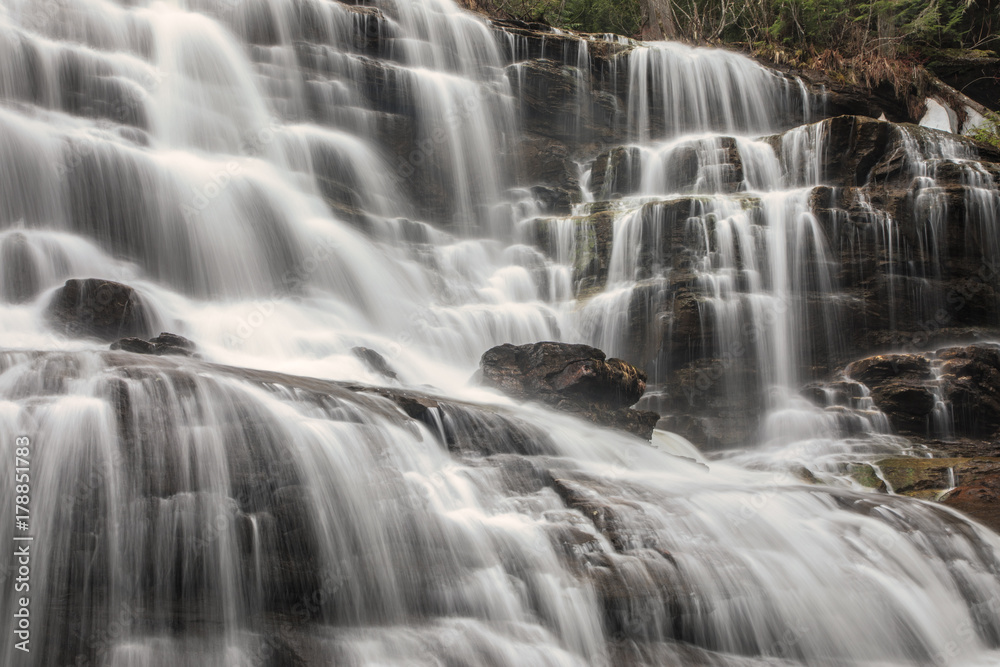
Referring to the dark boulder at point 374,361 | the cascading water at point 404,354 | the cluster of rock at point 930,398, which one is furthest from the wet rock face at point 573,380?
the cluster of rock at point 930,398

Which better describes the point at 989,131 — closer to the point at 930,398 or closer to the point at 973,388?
the point at 973,388

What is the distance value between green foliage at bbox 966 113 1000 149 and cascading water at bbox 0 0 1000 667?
4182 mm

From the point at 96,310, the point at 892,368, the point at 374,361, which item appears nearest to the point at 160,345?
the point at 96,310

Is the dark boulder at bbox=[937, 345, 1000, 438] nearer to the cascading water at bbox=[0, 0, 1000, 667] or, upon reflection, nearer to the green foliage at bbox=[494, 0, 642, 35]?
the cascading water at bbox=[0, 0, 1000, 667]

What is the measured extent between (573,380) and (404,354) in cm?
314

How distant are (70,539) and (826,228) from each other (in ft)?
41.5

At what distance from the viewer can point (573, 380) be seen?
10.2m

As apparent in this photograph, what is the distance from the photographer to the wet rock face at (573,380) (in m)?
10.2

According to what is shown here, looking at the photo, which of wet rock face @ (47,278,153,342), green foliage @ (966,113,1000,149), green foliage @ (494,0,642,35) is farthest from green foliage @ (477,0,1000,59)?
wet rock face @ (47,278,153,342)

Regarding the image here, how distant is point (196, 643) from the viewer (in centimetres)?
463

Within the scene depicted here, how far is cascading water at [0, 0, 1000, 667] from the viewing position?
5129mm

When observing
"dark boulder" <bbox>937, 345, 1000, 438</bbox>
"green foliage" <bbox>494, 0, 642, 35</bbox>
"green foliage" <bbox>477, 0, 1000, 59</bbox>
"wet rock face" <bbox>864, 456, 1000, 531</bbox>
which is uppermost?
"green foliage" <bbox>494, 0, 642, 35</bbox>

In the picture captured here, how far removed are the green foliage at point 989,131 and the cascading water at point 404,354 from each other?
4182mm

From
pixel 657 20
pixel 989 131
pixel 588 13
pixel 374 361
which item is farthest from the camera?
pixel 588 13
